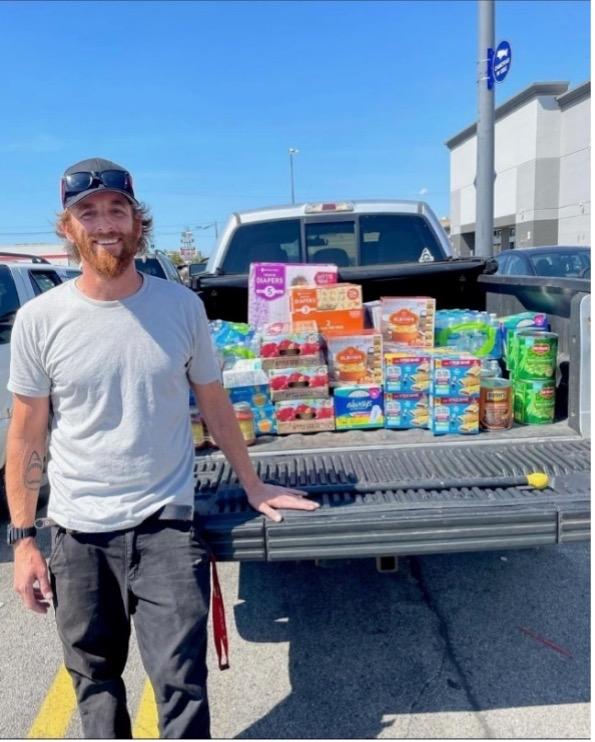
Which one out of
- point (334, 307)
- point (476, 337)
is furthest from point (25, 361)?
point (476, 337)

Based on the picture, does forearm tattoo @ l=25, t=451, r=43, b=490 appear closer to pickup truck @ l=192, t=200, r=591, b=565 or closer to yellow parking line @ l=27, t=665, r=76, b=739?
pickup truck @ l=192, t=200, r=591, b=565

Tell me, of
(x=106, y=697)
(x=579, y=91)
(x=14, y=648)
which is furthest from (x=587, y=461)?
(x=579, y=91)

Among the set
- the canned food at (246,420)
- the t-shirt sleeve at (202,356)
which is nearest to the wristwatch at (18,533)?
the t-shirt sleeve at (202,356)

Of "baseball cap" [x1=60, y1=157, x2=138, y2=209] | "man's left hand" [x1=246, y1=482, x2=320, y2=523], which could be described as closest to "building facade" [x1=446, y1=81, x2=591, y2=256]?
"man's left hand" [x1=246, y1=482, x2=320, y2=523]

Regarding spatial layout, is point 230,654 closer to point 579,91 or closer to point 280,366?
point 280,366

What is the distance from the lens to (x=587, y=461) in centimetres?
267

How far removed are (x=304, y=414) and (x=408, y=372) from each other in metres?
0.61

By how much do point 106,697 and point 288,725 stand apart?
2.79 feet

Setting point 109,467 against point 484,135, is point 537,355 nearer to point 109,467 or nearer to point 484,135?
point 109,467

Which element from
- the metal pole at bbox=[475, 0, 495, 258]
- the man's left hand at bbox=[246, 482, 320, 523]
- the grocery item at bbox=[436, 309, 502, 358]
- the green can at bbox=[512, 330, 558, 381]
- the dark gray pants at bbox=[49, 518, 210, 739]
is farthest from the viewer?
the metal pole at bbox=[475, 0, 495, 258]

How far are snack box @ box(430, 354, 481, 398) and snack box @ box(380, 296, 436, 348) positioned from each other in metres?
0.62

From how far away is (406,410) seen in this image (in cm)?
326

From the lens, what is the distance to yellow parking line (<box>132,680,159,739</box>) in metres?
2.53

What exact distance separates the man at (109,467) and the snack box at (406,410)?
56.8 inches
